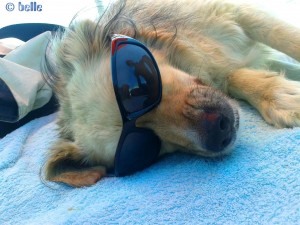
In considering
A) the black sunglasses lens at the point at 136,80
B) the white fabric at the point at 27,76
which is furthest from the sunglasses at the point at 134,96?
the white fabric at the point at 27,76

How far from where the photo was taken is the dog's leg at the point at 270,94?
1471mm

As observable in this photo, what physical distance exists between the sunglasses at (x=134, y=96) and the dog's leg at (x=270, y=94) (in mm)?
479

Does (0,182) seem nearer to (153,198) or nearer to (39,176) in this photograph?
(39,176)

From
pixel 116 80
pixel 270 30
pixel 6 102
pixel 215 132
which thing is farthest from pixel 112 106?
pixel 6 102

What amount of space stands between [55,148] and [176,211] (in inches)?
35.1

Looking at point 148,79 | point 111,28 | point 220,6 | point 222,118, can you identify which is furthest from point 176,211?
point 220,6

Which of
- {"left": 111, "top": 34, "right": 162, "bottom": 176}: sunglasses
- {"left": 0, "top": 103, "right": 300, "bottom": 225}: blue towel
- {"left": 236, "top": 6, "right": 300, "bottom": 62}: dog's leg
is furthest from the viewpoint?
{"left": 236, "top": 6, "right": 300, "bottom": 62}: dog's leg

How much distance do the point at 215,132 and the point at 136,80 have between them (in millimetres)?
357

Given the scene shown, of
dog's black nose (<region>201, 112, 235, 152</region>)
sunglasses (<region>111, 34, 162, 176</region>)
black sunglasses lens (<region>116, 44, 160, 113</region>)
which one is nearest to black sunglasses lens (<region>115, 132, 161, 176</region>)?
sunglasses (<region>111, 34, 162, 176</region>)

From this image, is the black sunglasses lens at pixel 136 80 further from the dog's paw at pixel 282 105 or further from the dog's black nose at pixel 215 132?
the dog's paw at pixel 282 105

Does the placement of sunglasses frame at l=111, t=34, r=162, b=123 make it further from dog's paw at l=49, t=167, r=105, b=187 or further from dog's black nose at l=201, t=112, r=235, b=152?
dog's paw at l=49, t=167, r=105, b=187

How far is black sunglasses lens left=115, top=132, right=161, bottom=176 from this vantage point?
151 centimetres

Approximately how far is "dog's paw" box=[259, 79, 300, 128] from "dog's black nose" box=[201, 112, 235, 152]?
0.80ft

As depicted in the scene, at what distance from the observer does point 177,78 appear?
5.10 ft
